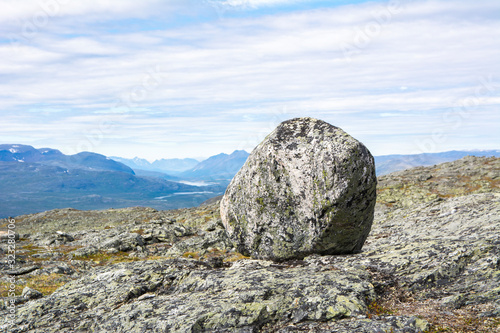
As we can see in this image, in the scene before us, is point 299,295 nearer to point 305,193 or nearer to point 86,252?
point 305,193

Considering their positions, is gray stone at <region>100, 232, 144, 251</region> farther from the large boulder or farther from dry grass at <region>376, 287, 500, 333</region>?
dry grass at <region>376, 287, 500, 333</region>

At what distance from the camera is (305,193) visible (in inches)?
758

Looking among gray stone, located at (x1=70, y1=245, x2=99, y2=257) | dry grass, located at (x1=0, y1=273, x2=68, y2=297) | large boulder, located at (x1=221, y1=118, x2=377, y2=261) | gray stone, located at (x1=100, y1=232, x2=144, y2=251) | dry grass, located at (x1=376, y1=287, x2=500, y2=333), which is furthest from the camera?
gray stone, located at (x1=100, y1=232, x2=144, y2=251)

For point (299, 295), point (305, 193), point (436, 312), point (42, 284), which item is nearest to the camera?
point (436, 312)

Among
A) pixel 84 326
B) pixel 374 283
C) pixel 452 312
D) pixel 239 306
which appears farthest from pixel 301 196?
Result: pixel 84 326

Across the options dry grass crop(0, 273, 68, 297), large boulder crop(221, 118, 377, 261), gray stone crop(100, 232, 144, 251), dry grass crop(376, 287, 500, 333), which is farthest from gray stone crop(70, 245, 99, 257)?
dry grass crop(376, 287, 500, 333)

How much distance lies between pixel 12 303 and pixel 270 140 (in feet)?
61.0

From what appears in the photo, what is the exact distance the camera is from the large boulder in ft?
61.0

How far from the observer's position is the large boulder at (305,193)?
18594 mm

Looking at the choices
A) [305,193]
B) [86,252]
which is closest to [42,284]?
[86,252]

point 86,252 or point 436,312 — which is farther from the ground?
point 436,312

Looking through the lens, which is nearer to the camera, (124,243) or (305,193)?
(305,193)

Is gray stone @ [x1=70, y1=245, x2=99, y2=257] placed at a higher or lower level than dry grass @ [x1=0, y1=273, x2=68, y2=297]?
lower

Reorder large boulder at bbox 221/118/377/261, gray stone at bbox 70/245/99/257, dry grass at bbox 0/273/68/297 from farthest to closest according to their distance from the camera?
gray stone at bbox 70/245/99/257, dry grass at bbox 0/273/68/297, large boulder at bbox 221/118/377/261
